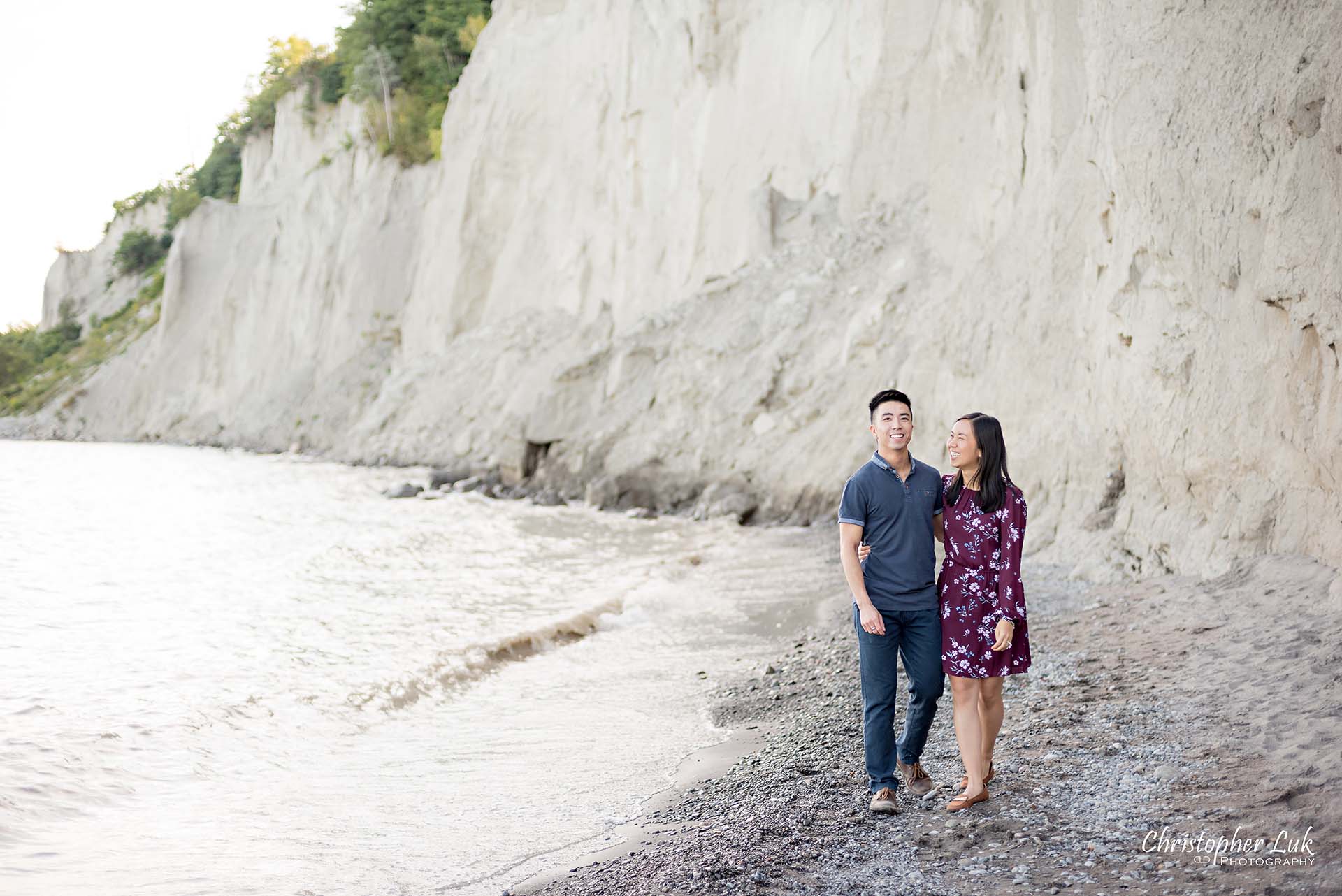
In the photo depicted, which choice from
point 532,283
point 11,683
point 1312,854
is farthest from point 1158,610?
point 532,283

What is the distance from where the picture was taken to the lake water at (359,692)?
5.26 meters

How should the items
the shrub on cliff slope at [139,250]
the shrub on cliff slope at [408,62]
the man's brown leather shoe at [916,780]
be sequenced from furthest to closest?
→ the shrub on cliff slope at [139,250] < the shrub on cliff slope at [408,62] < the man's brown leather shoe at [916,780]

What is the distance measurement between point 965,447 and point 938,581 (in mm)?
644

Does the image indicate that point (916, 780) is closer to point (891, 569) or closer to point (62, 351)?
point (891, 569)

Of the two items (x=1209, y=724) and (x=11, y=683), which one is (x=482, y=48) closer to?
(x=11, y=683)

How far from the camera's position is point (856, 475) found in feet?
14.4

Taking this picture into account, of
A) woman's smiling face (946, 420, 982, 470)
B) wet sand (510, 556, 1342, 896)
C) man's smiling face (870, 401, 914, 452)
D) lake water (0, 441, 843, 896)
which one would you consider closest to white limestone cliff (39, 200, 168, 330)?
lake water (0, 441, 843, 896)

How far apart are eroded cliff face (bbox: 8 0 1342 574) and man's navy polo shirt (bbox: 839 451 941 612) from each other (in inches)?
134

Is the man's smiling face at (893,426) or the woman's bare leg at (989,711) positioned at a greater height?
the man's smiling face at (893,426)

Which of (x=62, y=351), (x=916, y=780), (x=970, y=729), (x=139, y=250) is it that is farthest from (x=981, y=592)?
(x=62, y=351)

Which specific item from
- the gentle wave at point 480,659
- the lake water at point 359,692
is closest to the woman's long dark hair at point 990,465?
the lake water at point 359,692

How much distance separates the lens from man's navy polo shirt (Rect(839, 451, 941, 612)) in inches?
171

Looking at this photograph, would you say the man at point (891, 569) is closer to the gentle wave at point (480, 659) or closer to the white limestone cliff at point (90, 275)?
the gentle wave at point (480, 659)

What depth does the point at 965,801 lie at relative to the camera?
14.2ft
